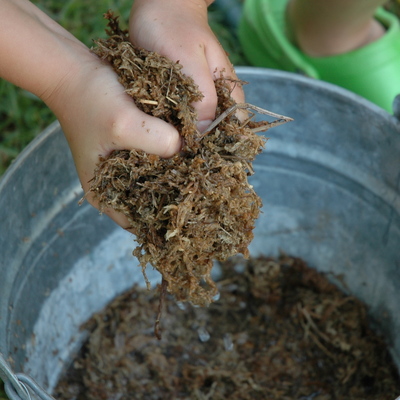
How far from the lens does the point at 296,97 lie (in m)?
1.52

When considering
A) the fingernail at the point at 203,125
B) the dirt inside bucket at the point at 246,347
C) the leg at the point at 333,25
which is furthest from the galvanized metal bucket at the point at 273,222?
the leg at the point at 333,25

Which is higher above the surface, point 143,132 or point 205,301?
point 143,132

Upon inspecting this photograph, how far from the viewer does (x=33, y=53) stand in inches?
43.1

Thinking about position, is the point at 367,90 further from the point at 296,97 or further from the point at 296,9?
the point at 296,97

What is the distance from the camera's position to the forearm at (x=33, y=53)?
108 cm

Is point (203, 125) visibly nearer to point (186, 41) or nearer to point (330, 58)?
point (186, 41)

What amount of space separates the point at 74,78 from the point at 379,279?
1075 mm

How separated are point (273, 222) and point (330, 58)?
71 centimetres

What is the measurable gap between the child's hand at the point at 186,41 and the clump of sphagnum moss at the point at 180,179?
1.2 inches

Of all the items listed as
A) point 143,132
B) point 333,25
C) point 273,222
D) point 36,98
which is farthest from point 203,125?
point 36,98

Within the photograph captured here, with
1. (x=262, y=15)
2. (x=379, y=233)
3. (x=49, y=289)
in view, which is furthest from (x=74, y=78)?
(x=262, y=15)

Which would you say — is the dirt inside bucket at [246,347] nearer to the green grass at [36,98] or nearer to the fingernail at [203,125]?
the fingernail at [203,125]

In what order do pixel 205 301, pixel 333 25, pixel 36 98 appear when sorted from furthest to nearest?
pixel 36 98, pixel 333 25, pixel 205 301

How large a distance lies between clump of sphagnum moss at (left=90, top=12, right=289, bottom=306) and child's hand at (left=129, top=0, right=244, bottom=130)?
3 centimetres
